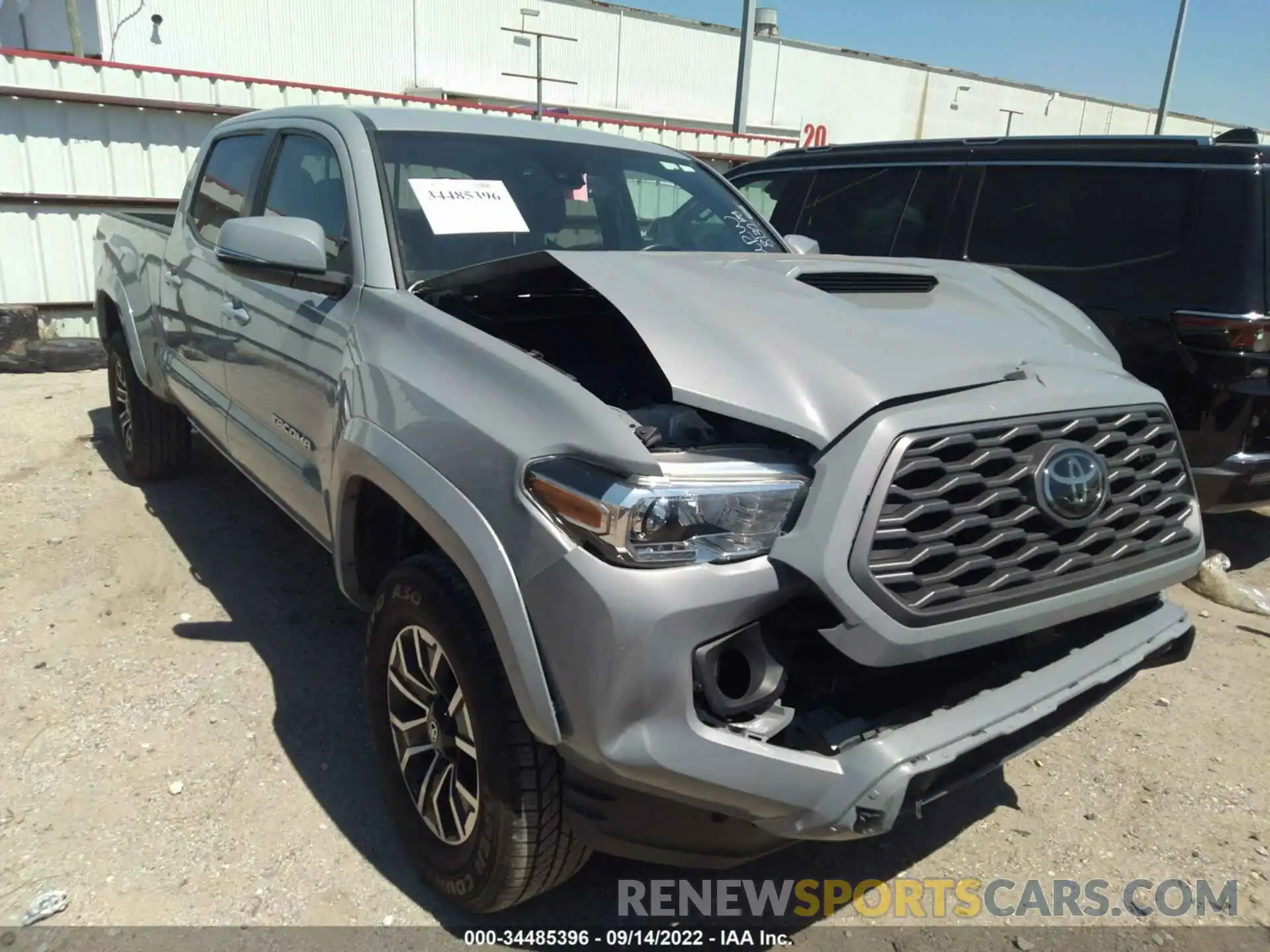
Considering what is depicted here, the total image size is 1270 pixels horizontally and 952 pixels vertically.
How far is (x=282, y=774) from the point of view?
8.85 feet

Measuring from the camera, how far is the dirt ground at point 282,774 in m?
2.29

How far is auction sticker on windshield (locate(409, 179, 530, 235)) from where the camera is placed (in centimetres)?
273

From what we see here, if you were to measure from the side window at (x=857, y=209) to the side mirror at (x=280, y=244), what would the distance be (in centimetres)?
363

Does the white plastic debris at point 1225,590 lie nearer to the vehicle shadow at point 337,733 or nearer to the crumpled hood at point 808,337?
the vehicle shadow at point 337,733

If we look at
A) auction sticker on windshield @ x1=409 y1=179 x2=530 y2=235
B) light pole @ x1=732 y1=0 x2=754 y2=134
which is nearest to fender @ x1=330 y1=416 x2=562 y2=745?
auction sticker on windshield @ x1=409 y1=179 x2=530 y2=235

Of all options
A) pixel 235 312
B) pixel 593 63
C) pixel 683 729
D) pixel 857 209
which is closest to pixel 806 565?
pixel 683 729

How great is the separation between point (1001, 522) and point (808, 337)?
545 mm

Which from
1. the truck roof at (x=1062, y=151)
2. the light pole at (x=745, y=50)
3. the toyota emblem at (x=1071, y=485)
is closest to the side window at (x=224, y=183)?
the toyota emblem at (x=1071, y=485)

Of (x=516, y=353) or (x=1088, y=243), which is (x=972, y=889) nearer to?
(x=516, y=353)

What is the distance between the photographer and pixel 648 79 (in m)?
31.3

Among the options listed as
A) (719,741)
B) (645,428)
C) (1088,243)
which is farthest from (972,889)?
(1088,243)

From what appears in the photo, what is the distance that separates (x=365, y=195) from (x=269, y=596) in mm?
1864

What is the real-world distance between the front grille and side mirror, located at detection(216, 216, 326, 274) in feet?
5.49

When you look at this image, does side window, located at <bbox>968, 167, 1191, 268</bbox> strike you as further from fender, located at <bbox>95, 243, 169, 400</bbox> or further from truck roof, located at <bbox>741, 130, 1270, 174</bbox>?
→ fender, located at <bbox>95, 243, 169, 400</bbox>
